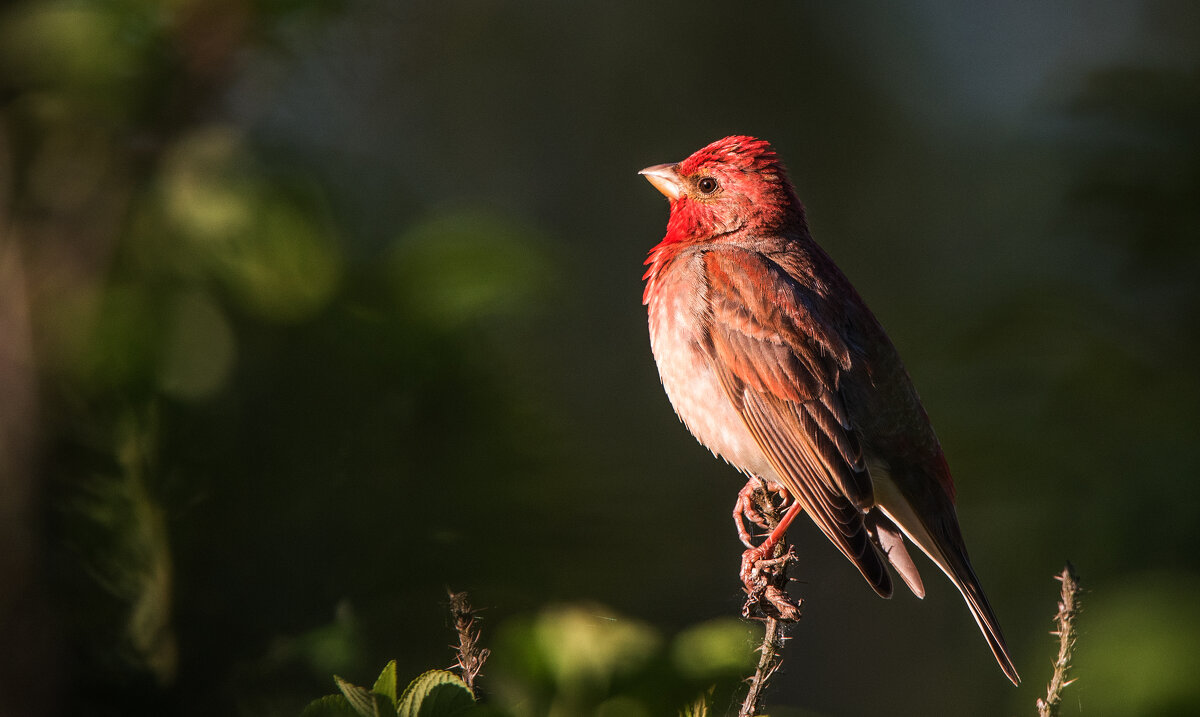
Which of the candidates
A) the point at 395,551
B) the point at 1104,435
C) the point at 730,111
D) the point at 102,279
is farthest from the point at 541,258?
the point at 730,111

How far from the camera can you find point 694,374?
12.6 feet

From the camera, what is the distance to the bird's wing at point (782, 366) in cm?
362

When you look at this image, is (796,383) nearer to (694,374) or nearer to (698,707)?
(694,374)

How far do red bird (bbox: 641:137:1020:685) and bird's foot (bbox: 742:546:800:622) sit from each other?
55 centimetres

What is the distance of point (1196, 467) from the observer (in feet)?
14.9

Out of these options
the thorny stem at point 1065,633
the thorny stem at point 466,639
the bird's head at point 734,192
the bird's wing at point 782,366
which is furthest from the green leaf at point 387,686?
the bird's head at point 734,192

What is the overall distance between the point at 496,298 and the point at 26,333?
1.32 m

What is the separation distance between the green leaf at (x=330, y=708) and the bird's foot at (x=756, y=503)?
75.5 inches

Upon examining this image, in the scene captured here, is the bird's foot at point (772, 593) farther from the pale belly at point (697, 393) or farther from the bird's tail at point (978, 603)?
the bird's tail at point (978, 603)

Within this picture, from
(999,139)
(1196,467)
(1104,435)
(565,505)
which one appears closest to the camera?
(565,505)

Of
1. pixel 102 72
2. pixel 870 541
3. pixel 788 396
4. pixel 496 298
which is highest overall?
pixel 102 72

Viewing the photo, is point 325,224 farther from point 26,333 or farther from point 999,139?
point 999,139

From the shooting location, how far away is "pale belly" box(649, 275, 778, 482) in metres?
3.77

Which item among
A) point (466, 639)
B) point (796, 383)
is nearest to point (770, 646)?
point (466, 639)
